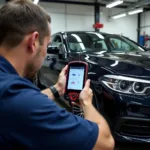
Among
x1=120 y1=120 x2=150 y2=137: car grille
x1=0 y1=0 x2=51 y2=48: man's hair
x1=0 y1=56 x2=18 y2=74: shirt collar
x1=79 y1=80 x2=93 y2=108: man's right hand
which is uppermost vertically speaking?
x1=0 y1=0 x2=51 y2=48: man's hair

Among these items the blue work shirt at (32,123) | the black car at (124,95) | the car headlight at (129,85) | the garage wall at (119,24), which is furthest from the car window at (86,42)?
the garage wall at (119,24)

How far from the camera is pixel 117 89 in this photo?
1.89 m

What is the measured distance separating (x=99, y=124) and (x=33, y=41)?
0.38m

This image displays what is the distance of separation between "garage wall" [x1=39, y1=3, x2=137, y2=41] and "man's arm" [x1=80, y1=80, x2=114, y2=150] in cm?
1223

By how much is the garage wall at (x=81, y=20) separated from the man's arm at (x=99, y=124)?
12229mm

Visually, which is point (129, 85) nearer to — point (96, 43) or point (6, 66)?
point (6, 66)

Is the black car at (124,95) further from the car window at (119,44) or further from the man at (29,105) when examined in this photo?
the car window at (119,44)

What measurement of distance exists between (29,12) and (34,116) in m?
0.39

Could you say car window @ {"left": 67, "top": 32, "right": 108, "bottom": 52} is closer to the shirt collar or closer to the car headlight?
the car headlight

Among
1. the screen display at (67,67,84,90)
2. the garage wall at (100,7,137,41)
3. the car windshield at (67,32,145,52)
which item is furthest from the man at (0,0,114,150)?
the garage wall at (100,7,137,41)

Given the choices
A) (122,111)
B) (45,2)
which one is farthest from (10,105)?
(45,2)

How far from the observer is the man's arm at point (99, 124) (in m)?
0.78

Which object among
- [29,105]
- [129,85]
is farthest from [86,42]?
[29,105]

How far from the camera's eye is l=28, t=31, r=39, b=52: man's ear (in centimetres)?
82
